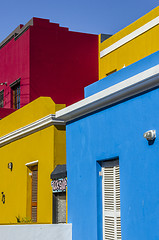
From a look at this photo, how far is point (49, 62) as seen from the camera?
672 inches

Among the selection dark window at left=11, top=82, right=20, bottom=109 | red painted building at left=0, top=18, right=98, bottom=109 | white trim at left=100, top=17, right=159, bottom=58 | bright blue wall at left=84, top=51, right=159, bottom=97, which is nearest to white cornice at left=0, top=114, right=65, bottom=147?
red painted building at left=0, top=18, right=98, bottom=109

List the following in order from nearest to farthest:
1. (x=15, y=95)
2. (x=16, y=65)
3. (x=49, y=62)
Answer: (x=49, y=62)
(x=16, y=65)
(x=15, y=95)

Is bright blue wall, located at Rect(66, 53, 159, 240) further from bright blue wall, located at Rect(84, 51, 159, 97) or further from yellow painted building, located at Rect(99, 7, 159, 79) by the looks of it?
yellow painted building, located at Rect(99, 7, 159, 79)

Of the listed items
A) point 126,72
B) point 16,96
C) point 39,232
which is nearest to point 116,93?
point 126,72

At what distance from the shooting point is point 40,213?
1283cm

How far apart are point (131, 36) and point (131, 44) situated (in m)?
0.26

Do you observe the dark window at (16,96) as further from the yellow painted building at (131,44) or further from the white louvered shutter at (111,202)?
the white louvered shutter at (111,202)

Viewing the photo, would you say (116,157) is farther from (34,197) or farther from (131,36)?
(131,36)

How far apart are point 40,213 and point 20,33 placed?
7.64m

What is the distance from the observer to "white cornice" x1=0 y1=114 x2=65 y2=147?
1242 centimetres

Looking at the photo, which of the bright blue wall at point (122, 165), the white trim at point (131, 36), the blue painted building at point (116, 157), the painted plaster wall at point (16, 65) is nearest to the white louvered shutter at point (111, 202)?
the blue painted building at point (116, 157)

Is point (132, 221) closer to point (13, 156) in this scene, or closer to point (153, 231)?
point (153, 231)

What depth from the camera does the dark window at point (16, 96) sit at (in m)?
18.0

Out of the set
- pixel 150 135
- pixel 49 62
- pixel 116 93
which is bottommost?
pixel 150 135
